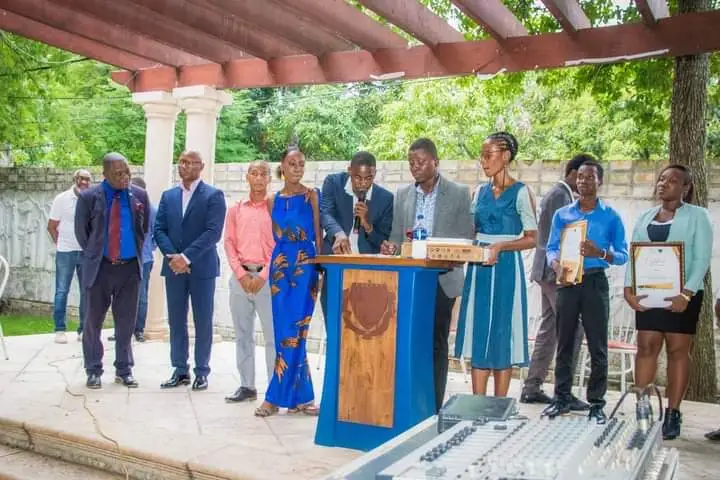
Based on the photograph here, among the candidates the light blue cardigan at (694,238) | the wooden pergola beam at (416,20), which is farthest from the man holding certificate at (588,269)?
the wooden pergola beam at (416,20)

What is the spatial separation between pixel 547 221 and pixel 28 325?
783cm

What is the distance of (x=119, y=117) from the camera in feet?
62.1

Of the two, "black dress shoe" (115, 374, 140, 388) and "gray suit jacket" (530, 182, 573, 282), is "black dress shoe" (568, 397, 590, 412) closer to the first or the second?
"gray suit jacket" (530, 182, 573, 282)

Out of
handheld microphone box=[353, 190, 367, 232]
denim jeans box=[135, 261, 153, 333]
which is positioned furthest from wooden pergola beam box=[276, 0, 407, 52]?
denim jeans box=[135, 261, 153, 333]

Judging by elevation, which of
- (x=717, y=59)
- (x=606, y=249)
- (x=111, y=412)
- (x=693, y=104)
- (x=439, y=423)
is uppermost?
(x=717, y=59)

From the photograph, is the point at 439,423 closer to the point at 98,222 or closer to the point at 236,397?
the point at 236,397

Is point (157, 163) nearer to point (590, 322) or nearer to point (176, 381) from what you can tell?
point (176, 381)

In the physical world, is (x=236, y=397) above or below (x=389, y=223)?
below

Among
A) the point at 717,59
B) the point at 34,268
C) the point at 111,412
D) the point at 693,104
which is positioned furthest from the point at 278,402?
the point at 34,268

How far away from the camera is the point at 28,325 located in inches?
409

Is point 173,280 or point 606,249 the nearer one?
point 606,249

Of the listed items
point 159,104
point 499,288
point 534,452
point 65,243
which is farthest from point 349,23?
point 534,452

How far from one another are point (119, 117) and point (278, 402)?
620 inches

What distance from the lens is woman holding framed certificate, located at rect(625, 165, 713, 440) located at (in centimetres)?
455
